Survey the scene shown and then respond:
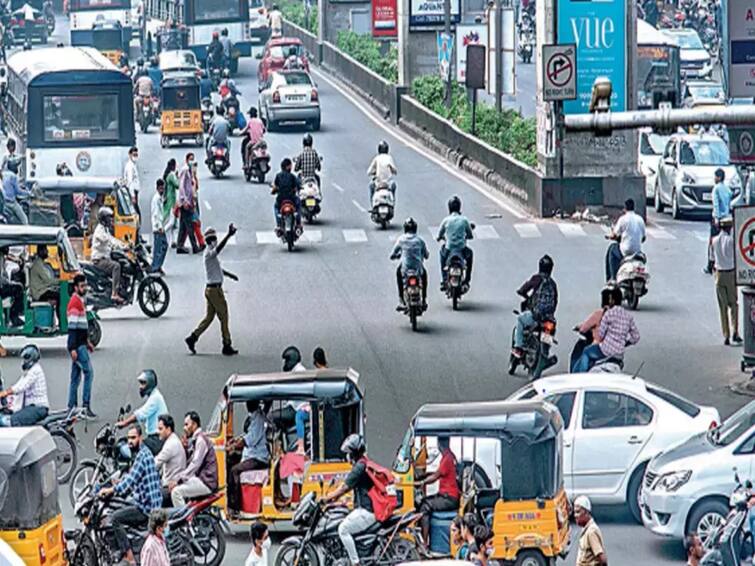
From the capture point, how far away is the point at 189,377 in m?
26.0

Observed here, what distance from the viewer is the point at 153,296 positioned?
3014cm

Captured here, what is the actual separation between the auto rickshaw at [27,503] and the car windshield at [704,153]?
25.4 metres

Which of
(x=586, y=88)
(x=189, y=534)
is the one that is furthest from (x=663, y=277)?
(x=189, y=534)

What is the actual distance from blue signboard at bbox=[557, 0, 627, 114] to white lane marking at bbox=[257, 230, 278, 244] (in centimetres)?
599

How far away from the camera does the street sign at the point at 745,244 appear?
2322 centimetres

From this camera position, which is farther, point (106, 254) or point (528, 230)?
point (528, 230)

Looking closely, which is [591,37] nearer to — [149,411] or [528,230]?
[528,230]

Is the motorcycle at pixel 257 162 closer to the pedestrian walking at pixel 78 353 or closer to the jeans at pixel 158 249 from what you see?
the jeans at pixel 158 249

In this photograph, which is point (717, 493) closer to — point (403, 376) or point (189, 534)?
point (189, 534)

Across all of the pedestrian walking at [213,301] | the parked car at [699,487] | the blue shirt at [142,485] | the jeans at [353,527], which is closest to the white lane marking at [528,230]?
the pedestrian walking at [213,301]

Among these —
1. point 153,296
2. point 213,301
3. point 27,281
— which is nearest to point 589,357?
point 213,301

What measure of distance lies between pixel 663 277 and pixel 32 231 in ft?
34.6

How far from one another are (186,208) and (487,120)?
38.1 ft

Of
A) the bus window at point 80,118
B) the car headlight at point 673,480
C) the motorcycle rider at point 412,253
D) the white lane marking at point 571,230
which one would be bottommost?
the car headlight at point 673,480
